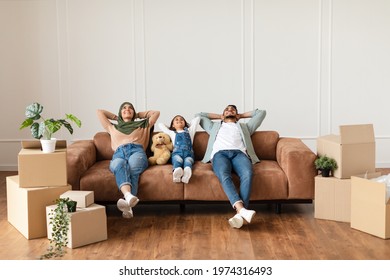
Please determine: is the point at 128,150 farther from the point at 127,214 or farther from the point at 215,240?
the point at 215,240

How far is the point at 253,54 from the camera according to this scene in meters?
7.04

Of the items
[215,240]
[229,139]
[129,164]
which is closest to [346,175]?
[229,139]

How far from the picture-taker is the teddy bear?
5.17m

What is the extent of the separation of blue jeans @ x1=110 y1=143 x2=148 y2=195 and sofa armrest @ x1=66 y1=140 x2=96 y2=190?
23 cm

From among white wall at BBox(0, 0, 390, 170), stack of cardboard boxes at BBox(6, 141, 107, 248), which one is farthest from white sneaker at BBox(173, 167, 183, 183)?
white wall at BBox(0, 0, 390, 170)

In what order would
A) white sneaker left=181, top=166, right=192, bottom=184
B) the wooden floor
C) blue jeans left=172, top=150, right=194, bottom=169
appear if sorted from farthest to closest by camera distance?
blue jeans left=172, top=150, right=194, bottom=169 → white sneaker left=181, top=166, right=192, bottom=184 → the wooden floor

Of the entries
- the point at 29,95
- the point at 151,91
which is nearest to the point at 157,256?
the point at 151,91

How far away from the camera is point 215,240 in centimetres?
424

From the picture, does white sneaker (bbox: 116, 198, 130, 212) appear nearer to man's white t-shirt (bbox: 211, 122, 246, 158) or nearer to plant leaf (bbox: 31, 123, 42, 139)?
plant leaf (bbox: 31, 123, 42, 139)

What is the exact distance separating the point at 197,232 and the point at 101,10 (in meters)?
3.53

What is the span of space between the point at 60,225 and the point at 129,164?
3.30 feet

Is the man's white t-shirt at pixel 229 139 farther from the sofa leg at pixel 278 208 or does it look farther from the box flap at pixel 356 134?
the box flap at pixel 356 134

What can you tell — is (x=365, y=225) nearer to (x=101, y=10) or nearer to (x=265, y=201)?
(x=265, y=201)

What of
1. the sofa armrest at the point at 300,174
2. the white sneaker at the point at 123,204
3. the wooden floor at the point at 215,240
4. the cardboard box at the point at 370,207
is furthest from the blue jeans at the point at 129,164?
the cardboard box at the point at 370,207
